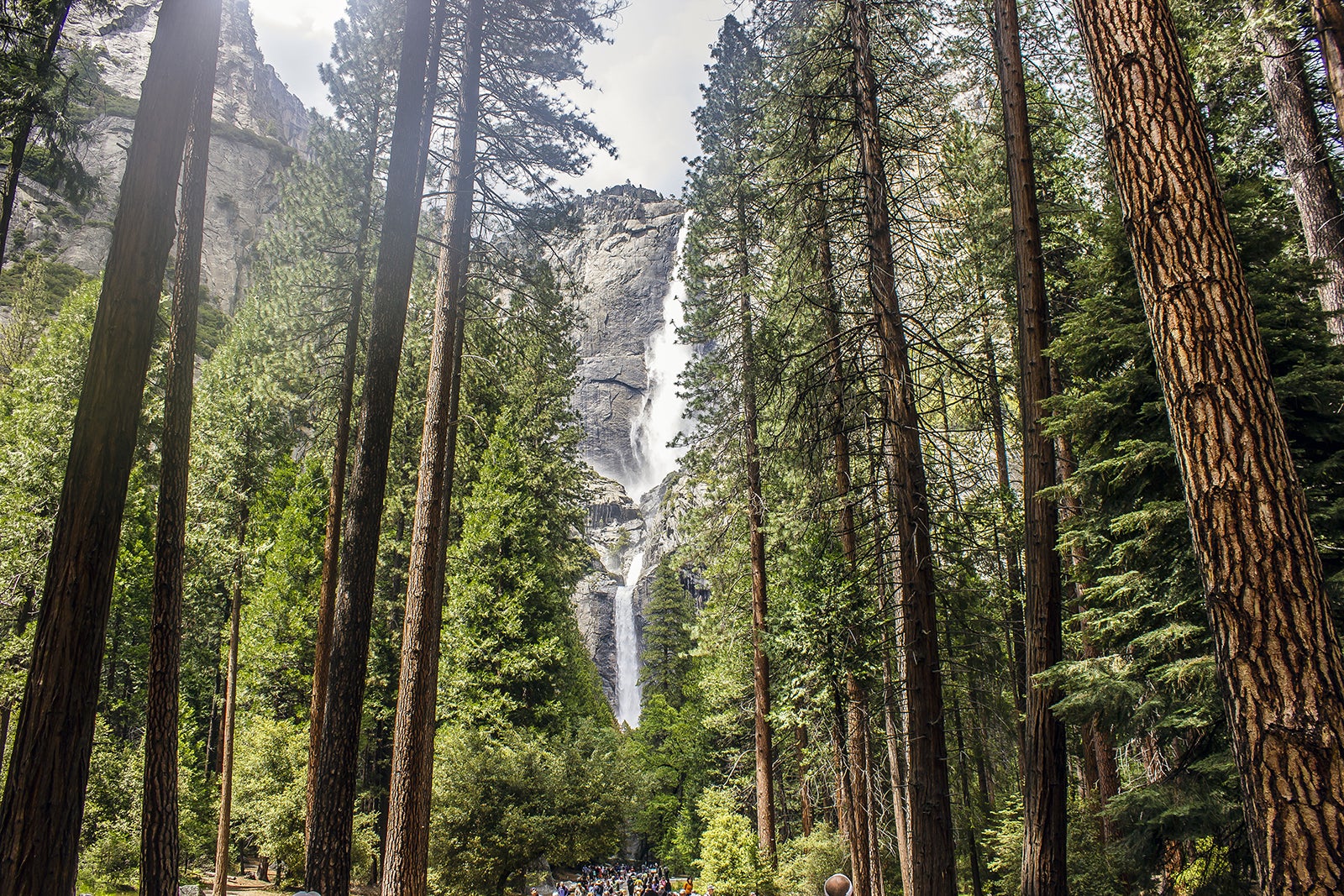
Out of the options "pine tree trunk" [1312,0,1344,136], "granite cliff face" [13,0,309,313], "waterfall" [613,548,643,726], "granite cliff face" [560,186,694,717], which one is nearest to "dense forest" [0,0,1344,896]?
"pine tree trunk" [1312,0,1344,136]

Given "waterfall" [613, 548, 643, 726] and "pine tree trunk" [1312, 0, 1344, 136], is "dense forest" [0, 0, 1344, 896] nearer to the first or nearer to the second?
"pine tree trunk" [1312, 0, 1344, 136]

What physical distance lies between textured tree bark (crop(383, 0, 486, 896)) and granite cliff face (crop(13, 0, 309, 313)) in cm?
5088

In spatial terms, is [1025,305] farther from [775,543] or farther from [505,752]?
[505,752]

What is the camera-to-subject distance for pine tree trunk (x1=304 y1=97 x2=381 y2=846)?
421 inches

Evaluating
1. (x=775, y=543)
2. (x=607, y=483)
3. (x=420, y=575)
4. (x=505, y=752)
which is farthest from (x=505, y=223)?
(x=607, y=483)

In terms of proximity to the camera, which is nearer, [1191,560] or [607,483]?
[1191,560]

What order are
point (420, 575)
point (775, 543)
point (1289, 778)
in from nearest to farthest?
point (1289, 778), point (420, 575), point (775, 543)

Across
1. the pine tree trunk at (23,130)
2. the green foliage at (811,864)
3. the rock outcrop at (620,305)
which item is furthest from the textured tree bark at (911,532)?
the rock outcrop at (620,305)

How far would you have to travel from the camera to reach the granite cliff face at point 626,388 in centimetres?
6675

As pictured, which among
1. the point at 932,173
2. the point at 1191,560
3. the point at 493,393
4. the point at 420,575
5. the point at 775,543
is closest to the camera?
the point at 1191,560

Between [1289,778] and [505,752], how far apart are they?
40.7 feet

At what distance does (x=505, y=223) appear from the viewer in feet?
32.4

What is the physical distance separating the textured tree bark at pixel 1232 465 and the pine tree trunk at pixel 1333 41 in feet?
16.8

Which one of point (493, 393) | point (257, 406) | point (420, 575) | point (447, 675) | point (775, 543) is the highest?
point (493, 393)
